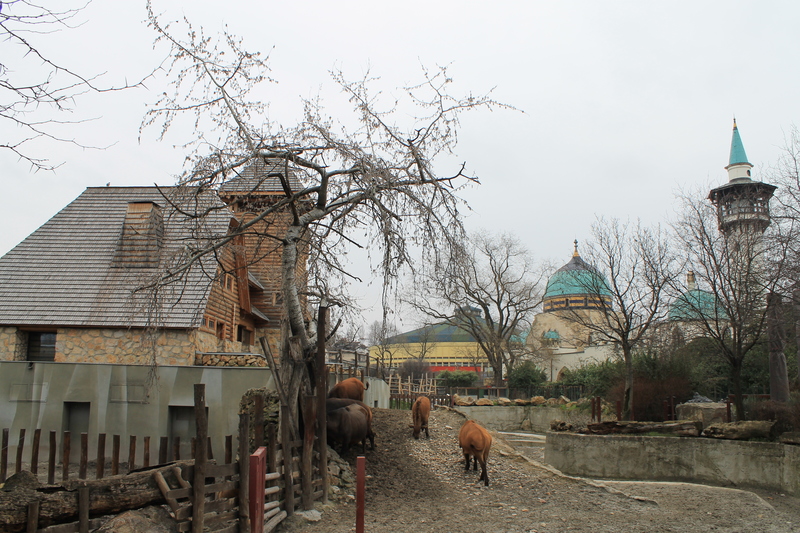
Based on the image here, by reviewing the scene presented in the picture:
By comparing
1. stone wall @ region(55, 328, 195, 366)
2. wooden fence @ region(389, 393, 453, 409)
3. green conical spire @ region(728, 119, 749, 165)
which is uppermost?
green conical spire @ region(728, 119, 749, 165)

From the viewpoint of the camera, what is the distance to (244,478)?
7.70 metres

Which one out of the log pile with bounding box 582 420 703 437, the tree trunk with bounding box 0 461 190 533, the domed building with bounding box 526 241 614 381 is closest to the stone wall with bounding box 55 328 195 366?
the log pile with bounding box 582 420 703 437

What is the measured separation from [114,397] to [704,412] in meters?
17.1

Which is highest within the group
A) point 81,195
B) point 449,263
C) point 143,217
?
point 81,195

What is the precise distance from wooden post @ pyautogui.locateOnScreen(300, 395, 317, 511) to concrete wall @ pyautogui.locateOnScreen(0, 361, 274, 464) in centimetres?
602

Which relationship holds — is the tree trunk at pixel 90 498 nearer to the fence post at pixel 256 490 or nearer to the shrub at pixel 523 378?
the fence post at pixel 256 490

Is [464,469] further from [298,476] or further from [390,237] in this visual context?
[390,237]

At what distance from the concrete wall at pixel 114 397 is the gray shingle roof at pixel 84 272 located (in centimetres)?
168

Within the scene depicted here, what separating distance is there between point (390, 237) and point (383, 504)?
4376 mm

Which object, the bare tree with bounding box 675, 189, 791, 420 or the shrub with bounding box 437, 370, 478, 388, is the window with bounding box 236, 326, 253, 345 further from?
the shrub with bounding box 437, 370, 478, 388

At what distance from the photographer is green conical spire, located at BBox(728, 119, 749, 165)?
39438mm

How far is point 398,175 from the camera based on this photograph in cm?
1048

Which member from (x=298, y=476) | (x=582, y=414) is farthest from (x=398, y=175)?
(x=582, y=414)

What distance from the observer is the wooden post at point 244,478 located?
7641 millimetres
